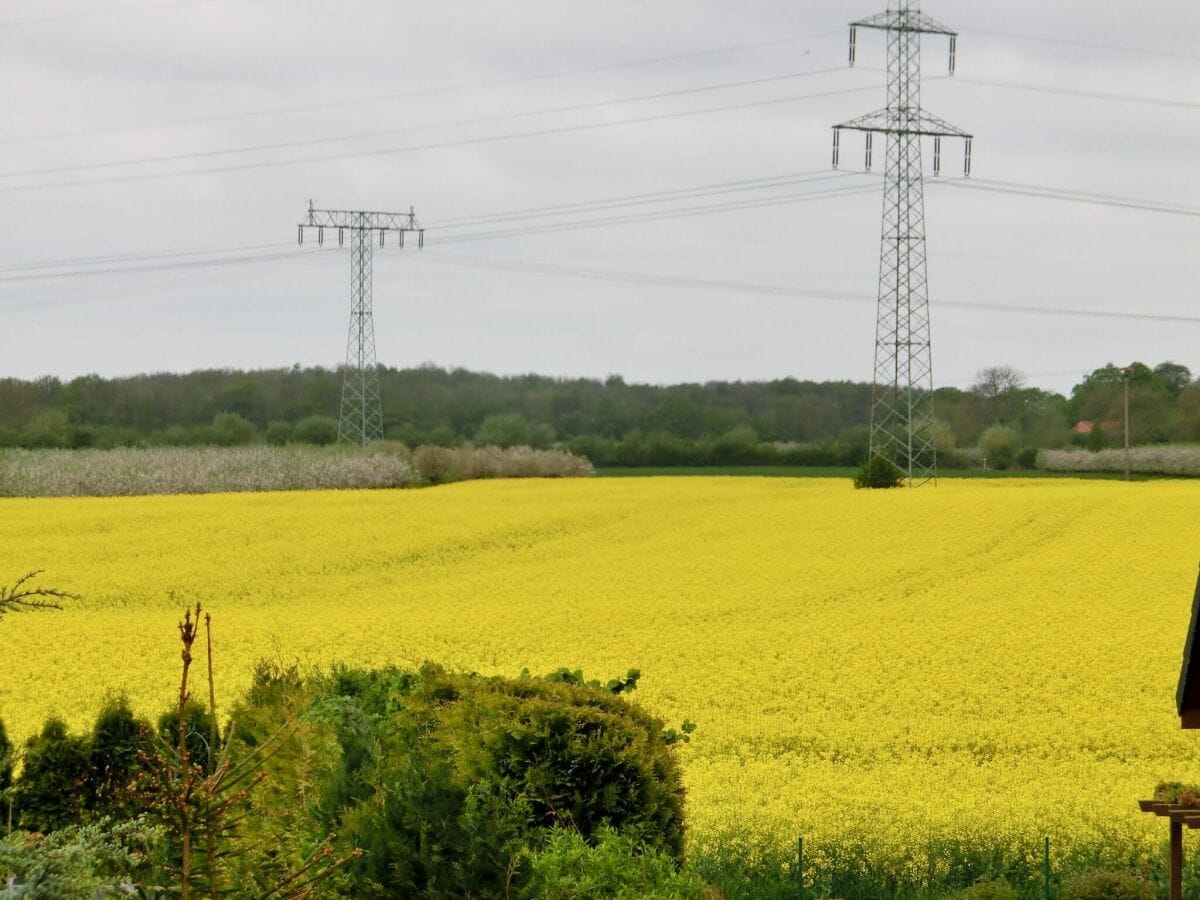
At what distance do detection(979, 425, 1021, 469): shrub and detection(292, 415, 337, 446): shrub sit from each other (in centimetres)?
2826

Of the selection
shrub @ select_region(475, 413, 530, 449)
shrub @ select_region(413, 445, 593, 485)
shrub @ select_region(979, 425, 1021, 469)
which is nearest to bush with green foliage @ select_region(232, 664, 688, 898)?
shrub @ select_region(413, 445, 593, 485)

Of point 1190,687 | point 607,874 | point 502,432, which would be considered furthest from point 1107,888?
point 502,432

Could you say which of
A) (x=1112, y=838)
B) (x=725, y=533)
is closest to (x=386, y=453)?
(x=725, y=533)

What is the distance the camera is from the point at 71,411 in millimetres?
53312

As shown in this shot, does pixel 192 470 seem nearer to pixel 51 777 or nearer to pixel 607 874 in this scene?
pixel 51 777

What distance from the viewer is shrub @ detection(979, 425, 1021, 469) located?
211 feet

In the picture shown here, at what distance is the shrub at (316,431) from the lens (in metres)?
52.6

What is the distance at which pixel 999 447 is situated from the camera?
6488 centimetres

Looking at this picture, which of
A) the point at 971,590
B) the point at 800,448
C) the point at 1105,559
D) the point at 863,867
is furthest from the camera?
the point at 800,448

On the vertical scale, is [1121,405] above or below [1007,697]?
above

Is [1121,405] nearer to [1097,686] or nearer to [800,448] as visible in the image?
[800,448]

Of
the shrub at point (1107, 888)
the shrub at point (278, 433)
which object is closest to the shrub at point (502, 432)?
the shrub at point (278, 433)

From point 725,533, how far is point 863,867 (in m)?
22.3

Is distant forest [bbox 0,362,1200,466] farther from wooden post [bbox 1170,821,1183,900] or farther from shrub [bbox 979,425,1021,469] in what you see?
wooden post [bbox 1170,821,1183,900]
